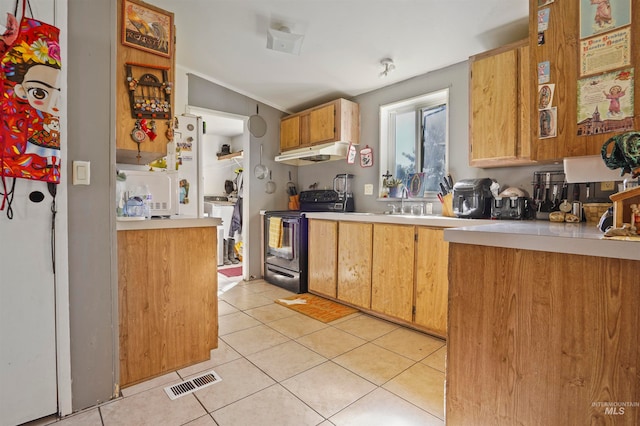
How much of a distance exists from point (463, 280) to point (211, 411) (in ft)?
4.51

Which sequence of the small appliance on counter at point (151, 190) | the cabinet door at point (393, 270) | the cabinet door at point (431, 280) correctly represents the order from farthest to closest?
the cabinet door at point (393, 270) → the cabinet door at point (431, 280) → the small appliance on counter at point (151, 190)

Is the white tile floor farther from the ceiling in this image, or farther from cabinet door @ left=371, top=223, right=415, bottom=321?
the ceiling

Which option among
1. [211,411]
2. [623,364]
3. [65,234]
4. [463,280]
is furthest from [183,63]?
[623,364]

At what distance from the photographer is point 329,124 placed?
3.69 m

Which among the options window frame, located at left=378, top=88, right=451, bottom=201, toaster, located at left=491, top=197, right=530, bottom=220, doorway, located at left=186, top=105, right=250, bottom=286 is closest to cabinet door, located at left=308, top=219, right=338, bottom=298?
window frame, located at left=378, top=88, right=451, bottom=201

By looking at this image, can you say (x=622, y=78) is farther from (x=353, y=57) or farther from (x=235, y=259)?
(x=235, y=259)

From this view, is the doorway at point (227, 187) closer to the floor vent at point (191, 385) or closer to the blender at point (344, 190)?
the blender at point (344, 190)

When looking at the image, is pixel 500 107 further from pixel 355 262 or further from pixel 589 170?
pixel 355 262

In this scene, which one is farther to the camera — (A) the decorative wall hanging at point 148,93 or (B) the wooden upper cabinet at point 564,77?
(A) the decorative wall hanging at point 148,93

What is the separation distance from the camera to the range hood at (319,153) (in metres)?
3.62

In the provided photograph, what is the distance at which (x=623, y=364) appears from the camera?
878mm

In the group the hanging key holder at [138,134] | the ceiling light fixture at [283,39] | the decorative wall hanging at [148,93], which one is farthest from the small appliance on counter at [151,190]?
the ceiling light fixture at [283,39]

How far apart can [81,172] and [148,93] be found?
2.04ft

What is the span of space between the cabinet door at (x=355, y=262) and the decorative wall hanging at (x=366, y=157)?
2.90 feet
